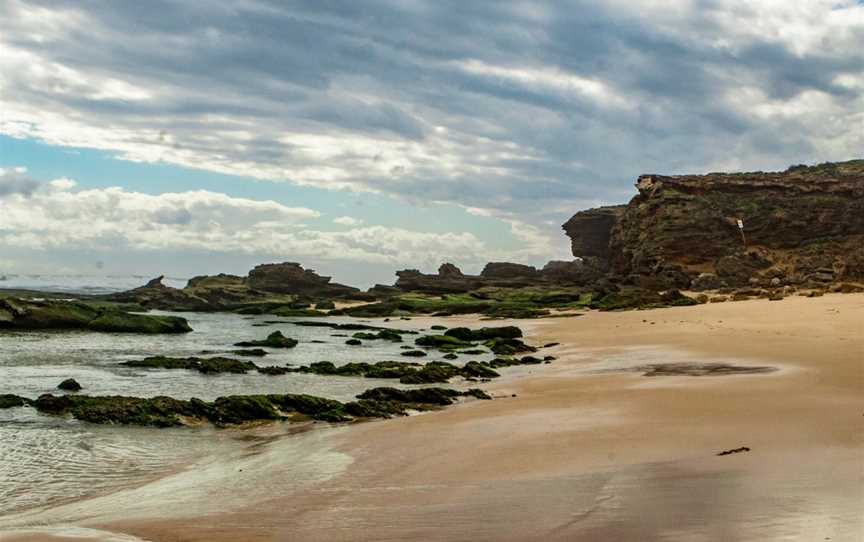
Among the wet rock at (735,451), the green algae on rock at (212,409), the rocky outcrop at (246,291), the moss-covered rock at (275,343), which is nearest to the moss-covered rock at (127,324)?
the moss-covered rock at (275,343)

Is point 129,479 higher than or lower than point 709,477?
lower

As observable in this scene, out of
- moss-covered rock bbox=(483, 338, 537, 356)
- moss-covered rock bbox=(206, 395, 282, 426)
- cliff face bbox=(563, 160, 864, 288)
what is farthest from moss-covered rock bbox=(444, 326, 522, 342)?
cliff face bbox=(563, 160, 864, 288)

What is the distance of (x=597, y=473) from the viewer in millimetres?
8391

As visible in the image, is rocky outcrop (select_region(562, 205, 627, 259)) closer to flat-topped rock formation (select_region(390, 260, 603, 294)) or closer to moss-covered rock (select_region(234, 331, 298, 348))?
flat-topped rock formation (select_region(390, 260, 603, 294))

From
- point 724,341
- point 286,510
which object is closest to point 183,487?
point 286,510

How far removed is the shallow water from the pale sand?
2.21 meters

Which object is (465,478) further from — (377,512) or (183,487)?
(183,487)

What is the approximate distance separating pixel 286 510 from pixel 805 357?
16.4 m

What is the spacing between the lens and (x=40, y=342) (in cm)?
3634

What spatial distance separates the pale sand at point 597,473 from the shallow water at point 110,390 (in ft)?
7.25

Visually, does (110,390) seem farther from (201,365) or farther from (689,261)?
(689,261)

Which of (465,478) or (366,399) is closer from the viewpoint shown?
(465,478)

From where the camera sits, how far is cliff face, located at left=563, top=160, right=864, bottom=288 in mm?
67250

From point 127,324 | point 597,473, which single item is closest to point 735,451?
point 597,473
